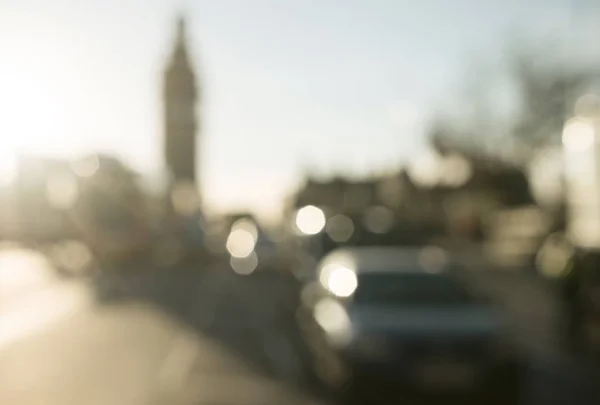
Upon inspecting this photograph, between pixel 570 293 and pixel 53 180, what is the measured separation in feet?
91.2

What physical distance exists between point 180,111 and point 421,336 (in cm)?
8369

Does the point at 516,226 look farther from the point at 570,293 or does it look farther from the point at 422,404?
the point at 422,404

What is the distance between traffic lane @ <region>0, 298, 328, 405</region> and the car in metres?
0.98

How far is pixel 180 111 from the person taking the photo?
9106cm

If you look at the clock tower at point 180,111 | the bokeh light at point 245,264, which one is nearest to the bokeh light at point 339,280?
the bokeh light at point 245,264

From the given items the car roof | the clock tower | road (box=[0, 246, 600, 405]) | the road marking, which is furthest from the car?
the clock tower

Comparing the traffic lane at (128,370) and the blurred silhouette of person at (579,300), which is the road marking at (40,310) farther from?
A: the blurred silhouette of person at (579,300)

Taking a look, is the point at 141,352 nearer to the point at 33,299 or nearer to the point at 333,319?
the point at 333,319

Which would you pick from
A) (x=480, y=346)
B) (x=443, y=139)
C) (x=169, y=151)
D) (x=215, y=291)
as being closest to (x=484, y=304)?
(x=480, y=346)

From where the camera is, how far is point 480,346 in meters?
8.76

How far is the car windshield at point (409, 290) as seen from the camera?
32.4 feet

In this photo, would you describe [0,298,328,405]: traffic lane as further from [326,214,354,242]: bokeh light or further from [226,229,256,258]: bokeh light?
[226,229,256,258]: bokeh light

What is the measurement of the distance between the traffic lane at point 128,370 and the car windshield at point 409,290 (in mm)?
1283

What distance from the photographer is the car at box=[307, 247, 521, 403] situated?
867cm
